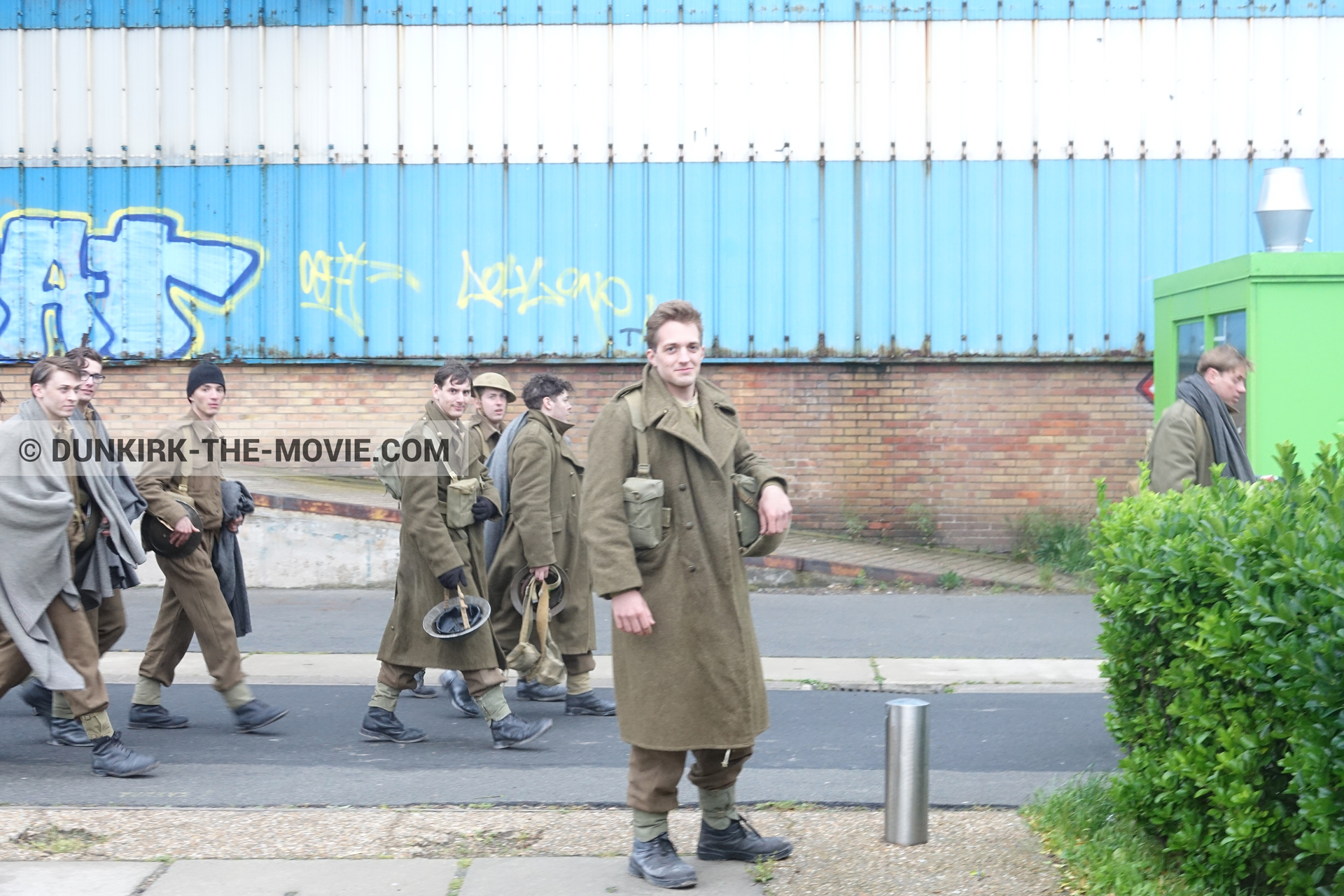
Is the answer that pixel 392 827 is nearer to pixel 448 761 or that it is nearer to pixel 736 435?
pixel 448 761

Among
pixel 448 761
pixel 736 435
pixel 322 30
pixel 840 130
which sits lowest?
pixel 448 761

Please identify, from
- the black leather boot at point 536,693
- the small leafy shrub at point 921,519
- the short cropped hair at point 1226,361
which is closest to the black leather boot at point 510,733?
the black leather boot at point 536,693

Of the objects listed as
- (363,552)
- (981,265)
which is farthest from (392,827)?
(981,265)

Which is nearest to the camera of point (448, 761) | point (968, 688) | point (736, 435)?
point (736, 435)

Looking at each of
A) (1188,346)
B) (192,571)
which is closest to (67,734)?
(192,571)

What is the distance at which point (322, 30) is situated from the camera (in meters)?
13.4

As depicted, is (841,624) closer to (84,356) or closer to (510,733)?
(510,733)

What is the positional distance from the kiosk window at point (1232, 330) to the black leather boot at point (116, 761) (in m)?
7.87

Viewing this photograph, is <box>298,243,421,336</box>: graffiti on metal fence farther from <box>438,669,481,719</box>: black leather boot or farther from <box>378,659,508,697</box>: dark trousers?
<box>378,659,508,697</box>: dark trousers

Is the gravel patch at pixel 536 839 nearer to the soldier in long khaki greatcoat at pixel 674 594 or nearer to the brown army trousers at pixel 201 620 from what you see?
the soldier in long khaki greatcoat at pixel 674 594

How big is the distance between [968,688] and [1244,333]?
3930 millimetres

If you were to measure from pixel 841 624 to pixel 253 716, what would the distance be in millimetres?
4705

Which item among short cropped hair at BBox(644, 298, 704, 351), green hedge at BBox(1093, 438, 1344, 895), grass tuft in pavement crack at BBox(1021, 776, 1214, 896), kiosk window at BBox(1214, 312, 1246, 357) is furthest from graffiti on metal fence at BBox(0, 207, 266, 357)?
green hedge at BBox(1093, 438, 1344, 895)

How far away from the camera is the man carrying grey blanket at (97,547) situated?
631 cm
